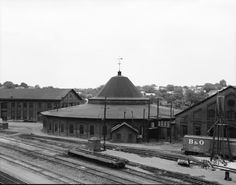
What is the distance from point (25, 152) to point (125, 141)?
1811 centimetres

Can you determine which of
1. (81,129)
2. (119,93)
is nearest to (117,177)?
(81,129)

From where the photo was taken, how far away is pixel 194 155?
4481 cm

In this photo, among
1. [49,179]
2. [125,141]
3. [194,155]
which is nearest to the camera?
[49,179]

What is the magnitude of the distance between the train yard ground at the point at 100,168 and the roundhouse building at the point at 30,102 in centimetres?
4299

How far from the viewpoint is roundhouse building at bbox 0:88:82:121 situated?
3748 inches

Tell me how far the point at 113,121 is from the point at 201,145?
812 inches

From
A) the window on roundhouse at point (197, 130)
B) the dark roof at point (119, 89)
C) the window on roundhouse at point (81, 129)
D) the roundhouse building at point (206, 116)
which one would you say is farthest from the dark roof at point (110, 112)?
the window on roundhouse at point (197, 130)

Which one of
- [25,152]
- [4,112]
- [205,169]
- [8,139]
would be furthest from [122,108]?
[4,112]

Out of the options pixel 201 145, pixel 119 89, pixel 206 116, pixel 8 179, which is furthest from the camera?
pixel 119 89

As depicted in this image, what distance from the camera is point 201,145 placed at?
4312 cm

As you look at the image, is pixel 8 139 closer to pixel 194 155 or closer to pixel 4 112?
pixel 194 155

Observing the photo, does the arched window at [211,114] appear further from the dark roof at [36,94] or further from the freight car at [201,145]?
the dark roof at [36,94]

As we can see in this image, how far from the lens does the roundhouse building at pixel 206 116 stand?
51.0 m

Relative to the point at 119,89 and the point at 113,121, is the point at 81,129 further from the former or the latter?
the point at 119,89
